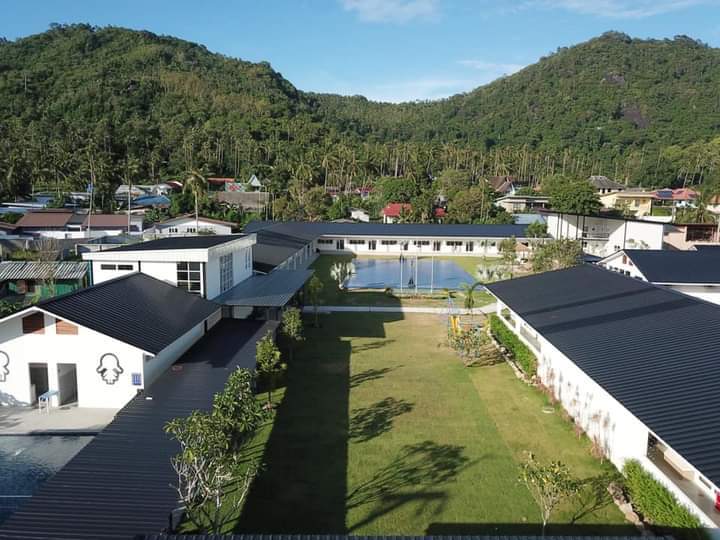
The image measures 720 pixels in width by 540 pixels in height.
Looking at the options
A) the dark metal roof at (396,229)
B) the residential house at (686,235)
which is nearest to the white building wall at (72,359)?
the dark metal roof at (396,229)

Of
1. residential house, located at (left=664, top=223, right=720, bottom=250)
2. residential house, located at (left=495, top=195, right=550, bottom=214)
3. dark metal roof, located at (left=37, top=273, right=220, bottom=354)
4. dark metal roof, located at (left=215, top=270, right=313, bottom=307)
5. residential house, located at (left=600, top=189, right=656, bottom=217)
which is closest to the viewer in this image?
dark metal roof, located at (left=37, top=273, right=220, bottom=354)

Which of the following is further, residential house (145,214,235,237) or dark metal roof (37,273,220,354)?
residential house (145,214,235,237)

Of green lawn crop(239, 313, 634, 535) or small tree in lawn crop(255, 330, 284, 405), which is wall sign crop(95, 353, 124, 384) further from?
green lawn crop(239, 313, 634, 535)

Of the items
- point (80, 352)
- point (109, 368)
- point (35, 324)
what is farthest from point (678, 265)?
point (35, 324)

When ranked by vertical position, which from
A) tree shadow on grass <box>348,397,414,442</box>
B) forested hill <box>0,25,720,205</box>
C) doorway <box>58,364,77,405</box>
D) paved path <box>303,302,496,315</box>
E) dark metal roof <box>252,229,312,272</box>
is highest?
forested hill <box>0,25,720,205</box>

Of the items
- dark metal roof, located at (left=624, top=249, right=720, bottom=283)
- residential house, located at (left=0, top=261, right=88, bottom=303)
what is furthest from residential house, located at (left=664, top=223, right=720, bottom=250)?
residential house, located at (left=0, top=261, right=88, bottom=303)

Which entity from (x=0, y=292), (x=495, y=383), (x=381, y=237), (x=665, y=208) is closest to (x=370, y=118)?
(x=665, y=208)

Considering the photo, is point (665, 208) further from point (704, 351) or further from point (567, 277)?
point (704, 351)
